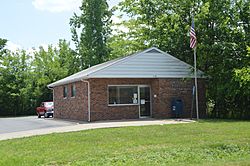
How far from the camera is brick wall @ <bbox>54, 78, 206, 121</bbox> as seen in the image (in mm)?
25016

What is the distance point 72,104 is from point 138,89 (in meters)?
5.48

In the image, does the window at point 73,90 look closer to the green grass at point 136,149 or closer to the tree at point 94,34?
the green grass at point 136,149

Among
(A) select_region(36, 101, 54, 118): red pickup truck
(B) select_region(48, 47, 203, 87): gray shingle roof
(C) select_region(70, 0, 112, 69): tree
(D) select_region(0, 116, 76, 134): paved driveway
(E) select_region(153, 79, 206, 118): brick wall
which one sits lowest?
(D) select_region(0, 116, 76, 134): paved driveway

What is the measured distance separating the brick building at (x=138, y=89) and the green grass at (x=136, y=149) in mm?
8888

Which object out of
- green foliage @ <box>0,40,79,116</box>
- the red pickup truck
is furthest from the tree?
the red pickup truck

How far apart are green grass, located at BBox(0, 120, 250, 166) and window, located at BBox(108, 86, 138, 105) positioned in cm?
925

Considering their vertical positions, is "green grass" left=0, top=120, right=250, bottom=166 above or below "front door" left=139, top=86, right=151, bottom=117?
below

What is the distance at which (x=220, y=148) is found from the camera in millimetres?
11547

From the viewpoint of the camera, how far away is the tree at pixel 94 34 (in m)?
51.3

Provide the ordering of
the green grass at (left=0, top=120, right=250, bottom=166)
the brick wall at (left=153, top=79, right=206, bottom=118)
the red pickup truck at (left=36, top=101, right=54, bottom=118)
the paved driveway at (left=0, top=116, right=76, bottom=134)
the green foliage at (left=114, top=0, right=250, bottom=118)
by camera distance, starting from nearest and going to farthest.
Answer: the green grass at (left=0, top=120, right=250, bottom=166) < the paved driveway at (left=0, top=116, right=76, bottom=134) < the green foliage at (left=114, top=0, right=250, bottom=118) < the brick wall at (left=153, top=79, right=206, bottom=118) < the red pickup truck at (left=36, top=101, right=54, bottom=118)

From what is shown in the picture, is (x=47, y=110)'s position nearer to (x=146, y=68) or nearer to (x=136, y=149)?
(x=146, y=68)

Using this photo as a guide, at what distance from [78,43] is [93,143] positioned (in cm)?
4316

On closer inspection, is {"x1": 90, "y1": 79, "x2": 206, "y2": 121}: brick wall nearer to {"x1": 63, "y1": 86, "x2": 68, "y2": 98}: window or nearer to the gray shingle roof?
the gray shingle roof

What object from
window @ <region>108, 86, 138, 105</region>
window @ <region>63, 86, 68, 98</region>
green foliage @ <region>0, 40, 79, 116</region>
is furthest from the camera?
green foliage @ <region>0, 40, 79, 116</region>
